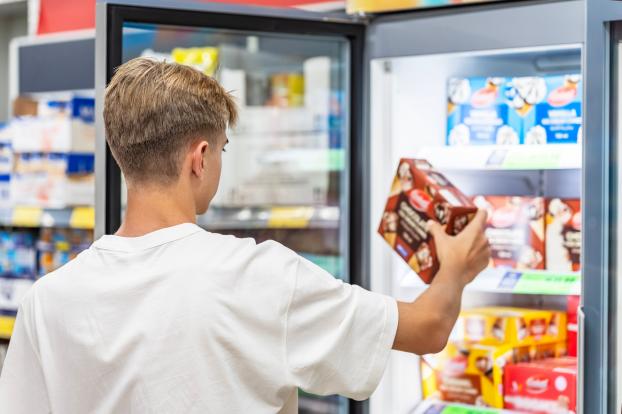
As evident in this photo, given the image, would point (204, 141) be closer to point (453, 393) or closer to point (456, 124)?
point (456, 124)

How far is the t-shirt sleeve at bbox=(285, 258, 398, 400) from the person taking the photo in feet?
5.08

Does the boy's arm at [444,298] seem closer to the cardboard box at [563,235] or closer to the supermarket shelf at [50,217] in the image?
the cardboard box at [563,235]

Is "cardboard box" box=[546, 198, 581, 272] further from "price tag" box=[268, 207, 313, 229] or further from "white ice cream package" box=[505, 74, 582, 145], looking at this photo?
"price tag" box=[268, 207, 313, 229]

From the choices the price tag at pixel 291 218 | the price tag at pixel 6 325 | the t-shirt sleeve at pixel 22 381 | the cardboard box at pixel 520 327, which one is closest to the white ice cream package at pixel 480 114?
the cardboard box at pixel 520 327

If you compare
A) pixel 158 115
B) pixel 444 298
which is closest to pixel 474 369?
pixel 444 298

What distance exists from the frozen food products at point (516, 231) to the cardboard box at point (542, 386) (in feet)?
0.91

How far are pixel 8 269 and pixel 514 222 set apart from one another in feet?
9.05

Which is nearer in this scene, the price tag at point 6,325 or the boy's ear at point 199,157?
the boy's ear at point 199,157

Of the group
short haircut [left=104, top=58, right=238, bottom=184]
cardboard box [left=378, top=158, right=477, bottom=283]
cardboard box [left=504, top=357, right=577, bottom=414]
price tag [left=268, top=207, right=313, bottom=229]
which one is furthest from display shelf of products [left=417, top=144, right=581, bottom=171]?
short haircut [left=104, top=58, right=238, bottom=184]

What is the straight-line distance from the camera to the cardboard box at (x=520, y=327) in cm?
252

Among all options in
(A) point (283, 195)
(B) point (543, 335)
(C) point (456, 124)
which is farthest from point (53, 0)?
(B) point (543, 335)

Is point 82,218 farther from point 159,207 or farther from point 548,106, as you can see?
point 159,207

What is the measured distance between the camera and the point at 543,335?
8.31 ft

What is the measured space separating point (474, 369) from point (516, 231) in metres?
0.41
